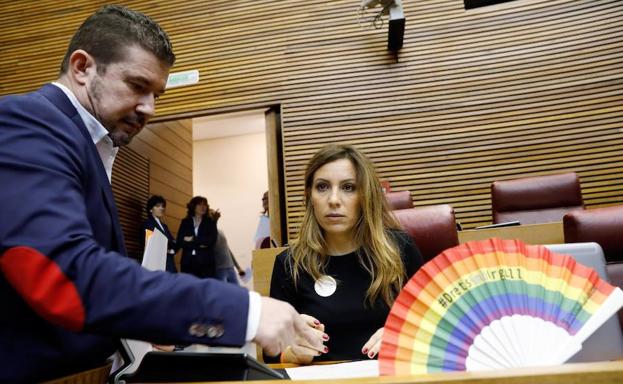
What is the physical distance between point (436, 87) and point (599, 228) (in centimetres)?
289

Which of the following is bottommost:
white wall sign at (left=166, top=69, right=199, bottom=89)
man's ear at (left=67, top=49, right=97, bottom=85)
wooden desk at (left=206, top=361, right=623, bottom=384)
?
wooden desk at (left=206, top=361, right=623, bottom=384)

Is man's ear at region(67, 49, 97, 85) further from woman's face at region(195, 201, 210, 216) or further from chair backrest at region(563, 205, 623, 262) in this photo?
woman's face at region(195, 201, 210, 216)

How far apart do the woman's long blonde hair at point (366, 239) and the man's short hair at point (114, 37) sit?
0.78m

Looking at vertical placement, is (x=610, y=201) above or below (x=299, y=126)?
below

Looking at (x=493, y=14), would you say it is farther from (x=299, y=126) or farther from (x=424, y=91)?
(x=299, y=126)

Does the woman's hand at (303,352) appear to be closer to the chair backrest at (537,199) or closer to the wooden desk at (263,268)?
the wooden desk at (263,268)

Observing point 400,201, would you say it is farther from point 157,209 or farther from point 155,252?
point 157,209

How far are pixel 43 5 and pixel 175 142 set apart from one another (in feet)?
6.94

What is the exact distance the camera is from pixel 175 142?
609cm

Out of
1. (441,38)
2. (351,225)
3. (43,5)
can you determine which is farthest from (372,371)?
(43,5)

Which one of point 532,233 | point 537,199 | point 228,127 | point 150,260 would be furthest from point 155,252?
point 228,127

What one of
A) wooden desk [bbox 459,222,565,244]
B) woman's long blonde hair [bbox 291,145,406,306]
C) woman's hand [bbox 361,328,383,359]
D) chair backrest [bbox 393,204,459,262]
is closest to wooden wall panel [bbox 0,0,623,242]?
wooden desk [bbox 459,222,565,244]

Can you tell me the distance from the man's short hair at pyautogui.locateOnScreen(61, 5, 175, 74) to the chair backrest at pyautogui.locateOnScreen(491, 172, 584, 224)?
300cm

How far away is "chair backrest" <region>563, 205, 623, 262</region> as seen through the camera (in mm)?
1403
